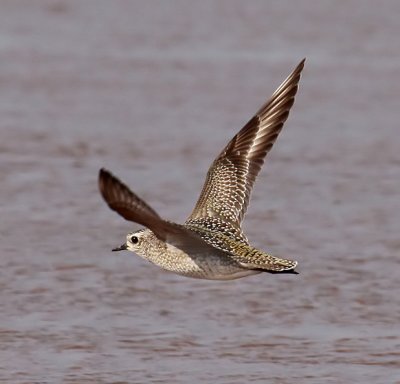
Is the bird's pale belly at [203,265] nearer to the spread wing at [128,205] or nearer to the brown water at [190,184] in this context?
the spread wing at [128,205]

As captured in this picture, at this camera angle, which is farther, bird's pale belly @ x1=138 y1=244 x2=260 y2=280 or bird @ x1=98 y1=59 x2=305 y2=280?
bird's pale belly @ x1=138 y1=244 x2=260 y2=280

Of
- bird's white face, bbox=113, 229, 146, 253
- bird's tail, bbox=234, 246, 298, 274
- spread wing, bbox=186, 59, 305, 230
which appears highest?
spread wing, bbox=186, 59, 305, 230

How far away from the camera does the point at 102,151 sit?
12.3m

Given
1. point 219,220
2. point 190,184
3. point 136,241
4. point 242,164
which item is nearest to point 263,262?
point 136,241

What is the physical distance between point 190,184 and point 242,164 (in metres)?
2.76

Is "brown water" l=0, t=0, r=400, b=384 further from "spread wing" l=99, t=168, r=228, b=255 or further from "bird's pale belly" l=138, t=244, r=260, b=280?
"spread wing" l=99, t=168, r=228, b=255

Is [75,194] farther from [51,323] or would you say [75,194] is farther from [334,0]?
[334,0]

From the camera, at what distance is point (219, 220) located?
822 cm

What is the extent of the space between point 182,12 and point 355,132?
4608mm

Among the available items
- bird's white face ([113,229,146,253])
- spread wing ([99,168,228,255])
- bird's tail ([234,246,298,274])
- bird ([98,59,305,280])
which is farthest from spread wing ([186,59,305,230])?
spread wing ([99,168,228,255])

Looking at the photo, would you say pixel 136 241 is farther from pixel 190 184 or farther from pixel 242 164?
pixel 190 184

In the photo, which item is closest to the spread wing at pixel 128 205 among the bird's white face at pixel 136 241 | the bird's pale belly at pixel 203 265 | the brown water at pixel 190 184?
the bird's pale belly at pixel 203 265

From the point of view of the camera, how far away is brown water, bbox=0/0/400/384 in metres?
8.09

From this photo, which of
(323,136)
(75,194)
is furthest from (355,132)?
(75,194)
